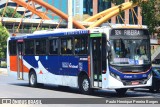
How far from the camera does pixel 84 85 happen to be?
19.8m

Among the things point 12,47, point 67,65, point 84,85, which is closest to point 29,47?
point 12,47

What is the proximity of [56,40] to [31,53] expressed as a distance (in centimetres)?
330

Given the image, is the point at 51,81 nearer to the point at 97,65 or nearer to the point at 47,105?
the point at 97,65

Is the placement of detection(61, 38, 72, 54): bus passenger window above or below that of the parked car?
above

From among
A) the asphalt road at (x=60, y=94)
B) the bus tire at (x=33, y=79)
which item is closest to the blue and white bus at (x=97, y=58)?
the asphalt road at (x=60, y=94)

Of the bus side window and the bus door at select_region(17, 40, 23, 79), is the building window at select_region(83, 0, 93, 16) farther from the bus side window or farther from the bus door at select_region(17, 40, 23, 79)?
the bus door at select_region(17, 40, 23, 79)

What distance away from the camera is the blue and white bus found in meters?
18.2

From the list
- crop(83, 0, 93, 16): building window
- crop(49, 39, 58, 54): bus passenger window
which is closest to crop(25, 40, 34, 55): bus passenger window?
crop(49, 39, 58, 54): bus passenger window

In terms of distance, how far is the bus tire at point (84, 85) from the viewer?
19484 mm

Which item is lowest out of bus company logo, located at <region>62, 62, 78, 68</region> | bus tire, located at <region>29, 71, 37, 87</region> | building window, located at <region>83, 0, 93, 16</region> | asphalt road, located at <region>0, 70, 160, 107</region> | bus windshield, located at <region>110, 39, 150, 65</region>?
asphalt road, located at <region>0, 70, 160, 107</region>

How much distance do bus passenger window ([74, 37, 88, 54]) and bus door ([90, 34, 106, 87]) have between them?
0.50 metres

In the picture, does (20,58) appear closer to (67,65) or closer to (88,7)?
(67,65)

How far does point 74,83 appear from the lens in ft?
67.9

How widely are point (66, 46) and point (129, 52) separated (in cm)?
392
